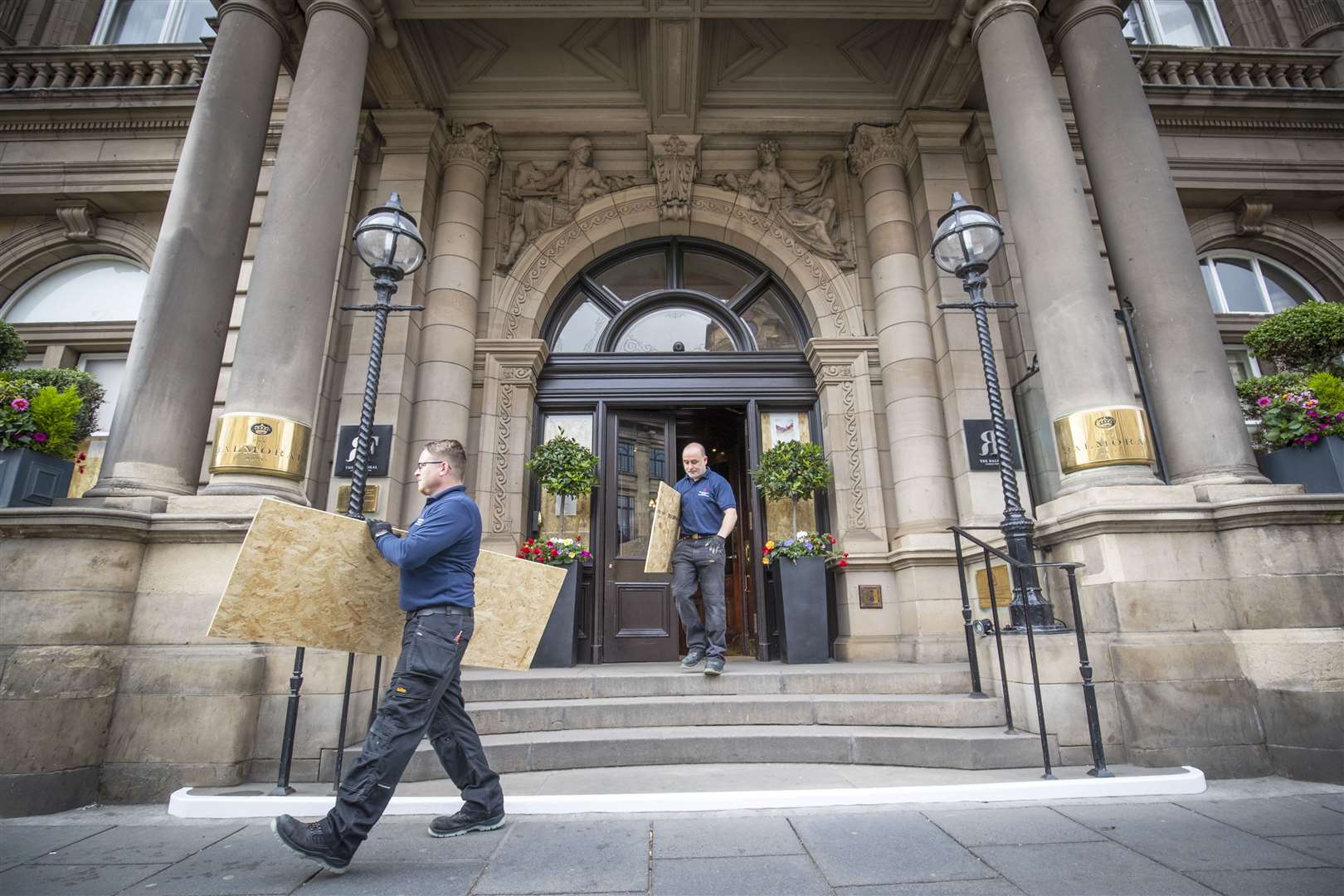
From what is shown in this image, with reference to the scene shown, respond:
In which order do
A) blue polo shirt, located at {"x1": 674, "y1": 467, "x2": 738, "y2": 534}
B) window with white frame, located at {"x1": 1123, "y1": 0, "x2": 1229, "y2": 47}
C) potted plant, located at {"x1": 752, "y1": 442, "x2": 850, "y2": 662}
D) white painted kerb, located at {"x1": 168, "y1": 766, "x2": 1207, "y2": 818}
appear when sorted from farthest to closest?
window with white frame, located at {"x1": 1123, "y1": 0, "x2": 1229, "y2": 47}
potted plant, located at {"x1": 752, "y1": 442, "x2": 850, "y2": 662}
blue polo shirt, located at {"x1": 674, "y1": 467, "x2": 738, "y2": 534}
white painted kerb, located at {"x1": 168, "y1": 766, "x2": 1207, "y2": 818}

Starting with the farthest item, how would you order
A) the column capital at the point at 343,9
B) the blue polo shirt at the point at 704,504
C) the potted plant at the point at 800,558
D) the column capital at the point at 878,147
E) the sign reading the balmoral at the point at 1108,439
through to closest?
the column capital at the point at 878,147
the potted plant at the point at 800,558
the column capital at the point at 343,9
the blue polo shirt at the point at 704,504
the sign reading the balmoral at the point at 1108,439

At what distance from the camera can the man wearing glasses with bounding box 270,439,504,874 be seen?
278 cm

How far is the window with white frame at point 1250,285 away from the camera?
930cm

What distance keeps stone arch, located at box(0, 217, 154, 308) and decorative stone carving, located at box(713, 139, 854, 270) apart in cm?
826

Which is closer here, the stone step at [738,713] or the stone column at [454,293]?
the stone step at [738,713]

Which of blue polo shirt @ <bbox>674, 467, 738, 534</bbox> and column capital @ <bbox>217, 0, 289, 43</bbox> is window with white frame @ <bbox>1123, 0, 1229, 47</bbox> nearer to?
blue polo shirt @ <bbox>674, 467, 738, 534</bbox>

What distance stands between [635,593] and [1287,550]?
613 cm

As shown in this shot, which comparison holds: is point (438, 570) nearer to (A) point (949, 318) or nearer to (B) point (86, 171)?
(A) point (949, 318)

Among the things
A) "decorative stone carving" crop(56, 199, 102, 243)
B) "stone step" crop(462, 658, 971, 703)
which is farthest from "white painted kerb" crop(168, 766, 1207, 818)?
"decorative stone carving" crop(56, 199, 102, 243)

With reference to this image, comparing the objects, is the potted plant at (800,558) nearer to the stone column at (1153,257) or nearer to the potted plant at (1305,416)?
the stone column at (1153,257)

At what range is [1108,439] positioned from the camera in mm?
5305

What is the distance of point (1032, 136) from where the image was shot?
627cm

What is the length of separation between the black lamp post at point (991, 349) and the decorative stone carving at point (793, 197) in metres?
3.49

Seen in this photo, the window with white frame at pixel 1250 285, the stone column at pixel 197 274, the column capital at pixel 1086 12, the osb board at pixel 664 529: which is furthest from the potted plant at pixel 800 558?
the window with white frame at pixel 1250 285
